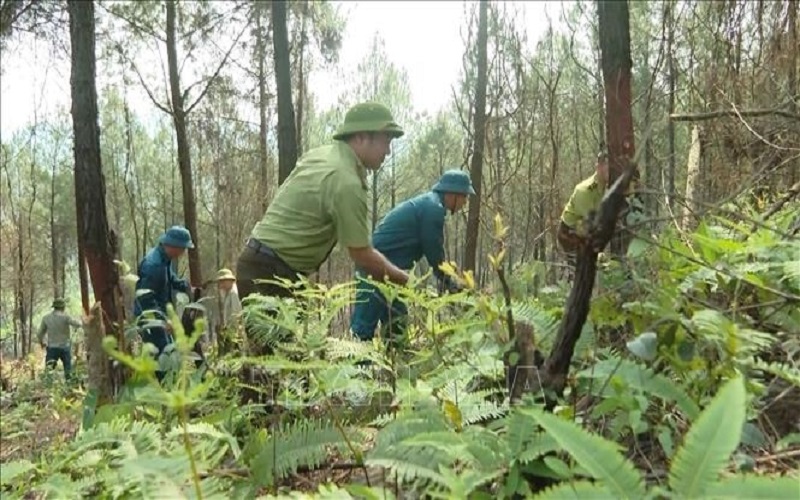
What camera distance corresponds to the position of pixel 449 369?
1907 millimetres

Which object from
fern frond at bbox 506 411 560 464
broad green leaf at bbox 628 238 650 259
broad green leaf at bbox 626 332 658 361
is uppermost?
broad green leaf at bbox 628 238 650 259

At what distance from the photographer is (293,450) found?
1.62 meters

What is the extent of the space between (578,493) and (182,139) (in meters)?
13.8

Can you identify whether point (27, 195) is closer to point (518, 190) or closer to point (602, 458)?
point (518, 190)

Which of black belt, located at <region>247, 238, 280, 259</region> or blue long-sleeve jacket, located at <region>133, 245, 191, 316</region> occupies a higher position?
black belt, located at <region>247, 238, 280, 259</region>

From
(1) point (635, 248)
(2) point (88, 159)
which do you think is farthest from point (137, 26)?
(1) point (635, 248)

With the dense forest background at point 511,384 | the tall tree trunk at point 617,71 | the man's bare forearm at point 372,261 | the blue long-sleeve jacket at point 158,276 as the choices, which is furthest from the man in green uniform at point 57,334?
the man's bare forearm at point 372,261

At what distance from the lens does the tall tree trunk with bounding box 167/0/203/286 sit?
13.7 metres

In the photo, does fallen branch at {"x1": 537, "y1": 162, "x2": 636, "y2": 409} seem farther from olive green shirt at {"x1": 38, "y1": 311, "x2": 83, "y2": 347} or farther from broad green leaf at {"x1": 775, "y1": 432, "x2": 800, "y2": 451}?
olive green shirt at {"x1": 38, "y1": 311, "x2": 83, "y2": 347}

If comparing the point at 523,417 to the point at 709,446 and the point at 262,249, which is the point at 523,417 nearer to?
the point at 709,446

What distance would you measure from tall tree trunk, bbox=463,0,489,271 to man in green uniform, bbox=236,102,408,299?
7398 millimetres

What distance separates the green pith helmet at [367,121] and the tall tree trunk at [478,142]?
291 inches

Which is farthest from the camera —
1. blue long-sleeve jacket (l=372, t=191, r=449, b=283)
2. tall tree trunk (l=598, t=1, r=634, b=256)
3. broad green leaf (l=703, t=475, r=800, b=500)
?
tall tree trunk (l=598, t=1, r=634, b=256)

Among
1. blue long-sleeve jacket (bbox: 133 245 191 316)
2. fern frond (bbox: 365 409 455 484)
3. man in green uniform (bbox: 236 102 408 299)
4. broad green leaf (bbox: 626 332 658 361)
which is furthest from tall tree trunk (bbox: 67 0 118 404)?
broad green leaf (bbox: 626 332 658 361)
